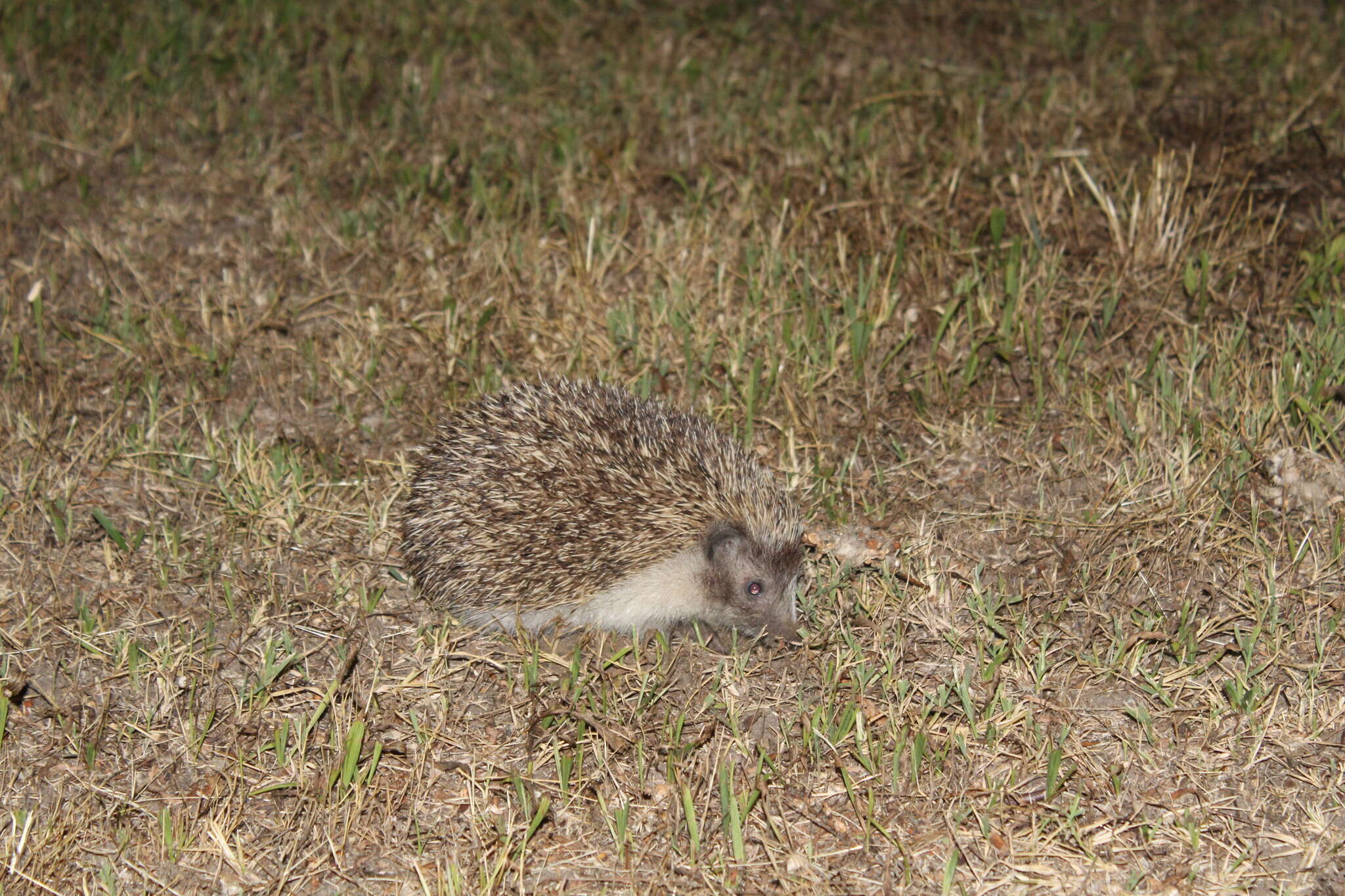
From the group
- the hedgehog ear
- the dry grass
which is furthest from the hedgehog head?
the dry grass

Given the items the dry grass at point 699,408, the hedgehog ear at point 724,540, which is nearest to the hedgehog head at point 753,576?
the hedgehog ear at point 724,540

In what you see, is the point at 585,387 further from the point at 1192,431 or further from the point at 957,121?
the point at 957,121

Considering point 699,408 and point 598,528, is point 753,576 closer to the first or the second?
point 598,528

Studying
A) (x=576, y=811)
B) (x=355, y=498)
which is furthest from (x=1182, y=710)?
(x=355, y=498)

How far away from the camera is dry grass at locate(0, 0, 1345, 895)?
3602 millimetres

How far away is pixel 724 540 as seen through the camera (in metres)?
4.27

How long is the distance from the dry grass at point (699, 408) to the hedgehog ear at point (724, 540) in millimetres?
357

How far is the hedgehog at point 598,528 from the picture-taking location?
4195 mm

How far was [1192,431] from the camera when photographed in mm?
4824

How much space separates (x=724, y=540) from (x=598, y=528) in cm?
45

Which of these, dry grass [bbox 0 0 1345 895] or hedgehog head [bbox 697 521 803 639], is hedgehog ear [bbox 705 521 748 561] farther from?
dry grass [bbox 0 0 1345 895]

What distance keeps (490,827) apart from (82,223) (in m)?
4.43

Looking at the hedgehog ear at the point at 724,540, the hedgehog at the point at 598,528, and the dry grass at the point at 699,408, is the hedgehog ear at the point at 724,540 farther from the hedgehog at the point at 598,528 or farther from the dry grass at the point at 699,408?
the dry grass at the point at 699,408

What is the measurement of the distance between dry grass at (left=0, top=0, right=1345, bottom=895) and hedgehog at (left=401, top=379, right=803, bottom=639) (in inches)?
6.4
